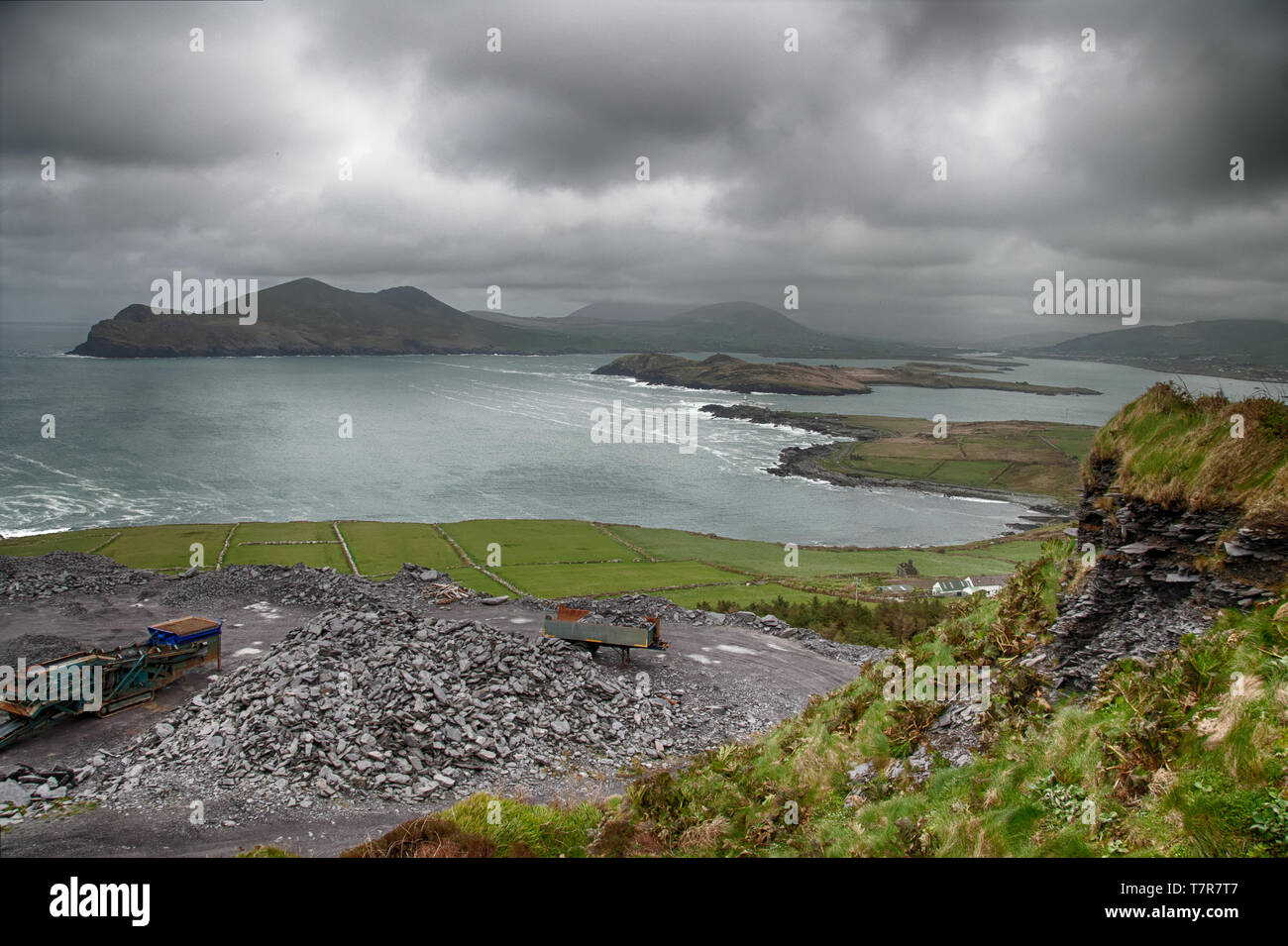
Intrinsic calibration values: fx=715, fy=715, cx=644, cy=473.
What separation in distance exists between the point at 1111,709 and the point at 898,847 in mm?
3500

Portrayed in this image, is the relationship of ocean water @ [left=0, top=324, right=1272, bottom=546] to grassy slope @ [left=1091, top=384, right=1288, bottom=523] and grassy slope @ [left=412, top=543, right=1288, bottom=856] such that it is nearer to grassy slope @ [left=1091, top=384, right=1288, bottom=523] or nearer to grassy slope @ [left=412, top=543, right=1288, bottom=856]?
grassy slope @ [left=1091, top=384, right=1288, bottom=523]

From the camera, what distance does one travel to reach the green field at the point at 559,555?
157ft

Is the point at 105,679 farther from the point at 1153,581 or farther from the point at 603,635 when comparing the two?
the point at 1153,581

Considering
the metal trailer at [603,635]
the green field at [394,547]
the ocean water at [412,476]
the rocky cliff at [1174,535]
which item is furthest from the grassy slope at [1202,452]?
the ocean water at [412,476]

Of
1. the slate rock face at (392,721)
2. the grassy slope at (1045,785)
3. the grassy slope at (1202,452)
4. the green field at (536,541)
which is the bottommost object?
the green field at (536,541)

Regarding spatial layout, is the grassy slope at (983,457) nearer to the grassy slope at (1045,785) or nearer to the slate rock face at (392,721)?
the slate rock face at (392,721)

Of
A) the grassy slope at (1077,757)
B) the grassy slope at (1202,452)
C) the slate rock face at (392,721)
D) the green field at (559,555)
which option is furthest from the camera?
the green field at (559,555)

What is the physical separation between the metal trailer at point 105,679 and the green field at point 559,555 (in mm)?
20972

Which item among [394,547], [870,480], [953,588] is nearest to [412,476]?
[394,547]

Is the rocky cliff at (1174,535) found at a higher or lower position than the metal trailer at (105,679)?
higher

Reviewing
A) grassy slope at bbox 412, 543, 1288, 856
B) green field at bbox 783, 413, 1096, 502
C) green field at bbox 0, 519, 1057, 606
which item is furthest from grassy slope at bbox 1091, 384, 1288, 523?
green field at bbox 783, 413, 1096, 502

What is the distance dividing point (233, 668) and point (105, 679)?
4.90 m
